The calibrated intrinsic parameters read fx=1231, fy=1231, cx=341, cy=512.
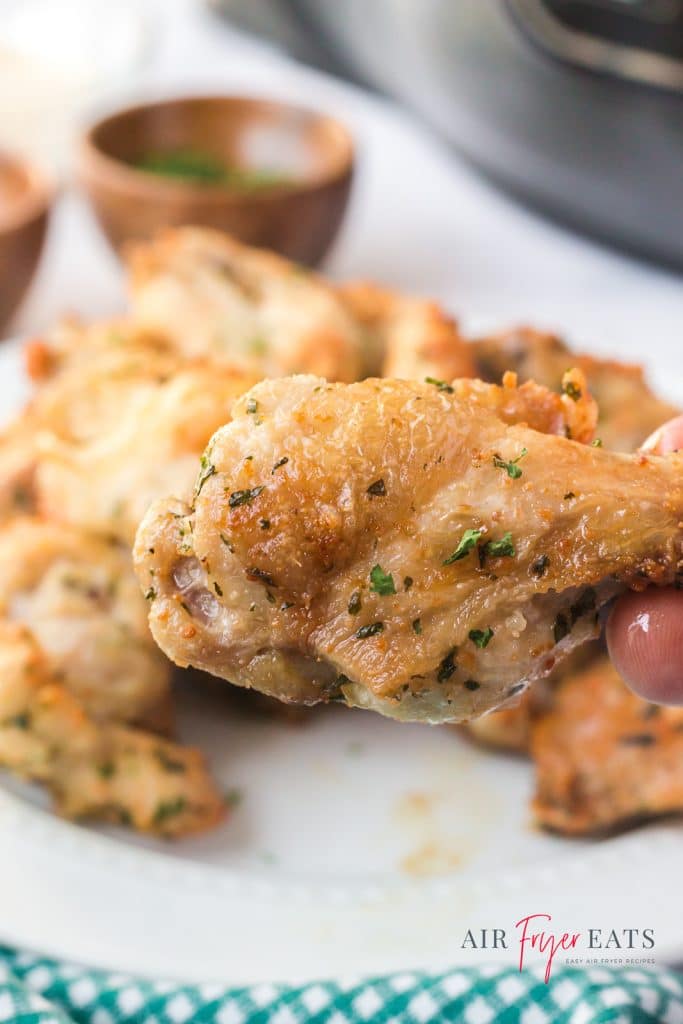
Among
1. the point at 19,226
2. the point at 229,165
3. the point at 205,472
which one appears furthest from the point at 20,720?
the point at 229,165

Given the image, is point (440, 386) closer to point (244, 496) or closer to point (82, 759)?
point (244, 496)

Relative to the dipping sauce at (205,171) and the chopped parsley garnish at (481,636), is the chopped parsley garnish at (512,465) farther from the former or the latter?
the dipping sauce at (205,171)

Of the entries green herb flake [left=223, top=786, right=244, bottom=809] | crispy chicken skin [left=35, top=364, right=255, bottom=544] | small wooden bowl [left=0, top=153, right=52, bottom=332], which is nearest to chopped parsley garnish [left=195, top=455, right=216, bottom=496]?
crispy chicken skin [left=35, top=364, right=255, bottom=544]

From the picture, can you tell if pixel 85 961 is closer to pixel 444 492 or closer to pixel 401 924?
pixel 401 924

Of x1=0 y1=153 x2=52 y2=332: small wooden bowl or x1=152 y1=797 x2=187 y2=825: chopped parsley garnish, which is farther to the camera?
x1=0 y1=153 x2=52 y2=332: small wooden bowl

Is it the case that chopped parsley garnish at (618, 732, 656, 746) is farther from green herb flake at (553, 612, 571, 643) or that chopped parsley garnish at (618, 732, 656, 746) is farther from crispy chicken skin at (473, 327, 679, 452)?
green herb flake at (553, 612, 571, 643)
